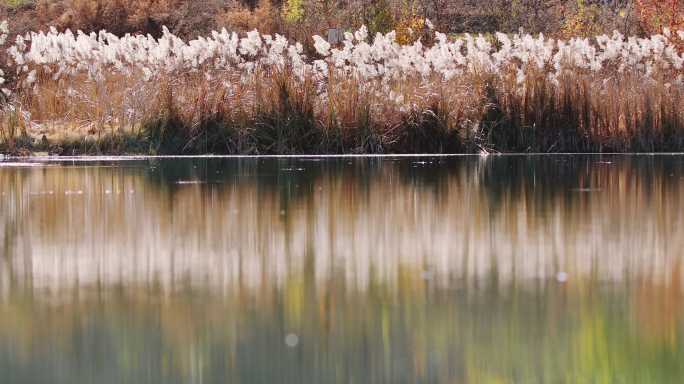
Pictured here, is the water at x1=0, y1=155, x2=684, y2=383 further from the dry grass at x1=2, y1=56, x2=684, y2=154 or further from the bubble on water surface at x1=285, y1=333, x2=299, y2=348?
the dry grass at x1=2, y1=56, x2=684, y2=154

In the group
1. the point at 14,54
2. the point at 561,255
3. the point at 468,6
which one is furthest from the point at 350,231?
the point at 468,6

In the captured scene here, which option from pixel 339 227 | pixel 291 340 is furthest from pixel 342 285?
pixel 339 227

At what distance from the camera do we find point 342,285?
15.1ft

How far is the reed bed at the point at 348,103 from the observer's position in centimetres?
1355

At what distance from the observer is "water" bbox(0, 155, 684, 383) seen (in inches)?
133

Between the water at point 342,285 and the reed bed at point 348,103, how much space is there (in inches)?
176

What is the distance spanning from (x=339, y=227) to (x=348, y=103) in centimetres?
698

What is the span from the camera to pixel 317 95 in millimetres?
13781

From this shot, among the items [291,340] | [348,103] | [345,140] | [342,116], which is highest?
[348,103]

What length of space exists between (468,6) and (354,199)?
730 inches

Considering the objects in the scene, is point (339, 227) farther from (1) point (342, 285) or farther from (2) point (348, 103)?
(2) point (348, 103)

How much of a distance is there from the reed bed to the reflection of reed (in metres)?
2.79

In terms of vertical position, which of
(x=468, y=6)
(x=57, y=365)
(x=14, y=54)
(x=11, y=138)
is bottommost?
(x=57, y=365)

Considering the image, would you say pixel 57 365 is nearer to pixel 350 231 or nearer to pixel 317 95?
pixel 350 231
